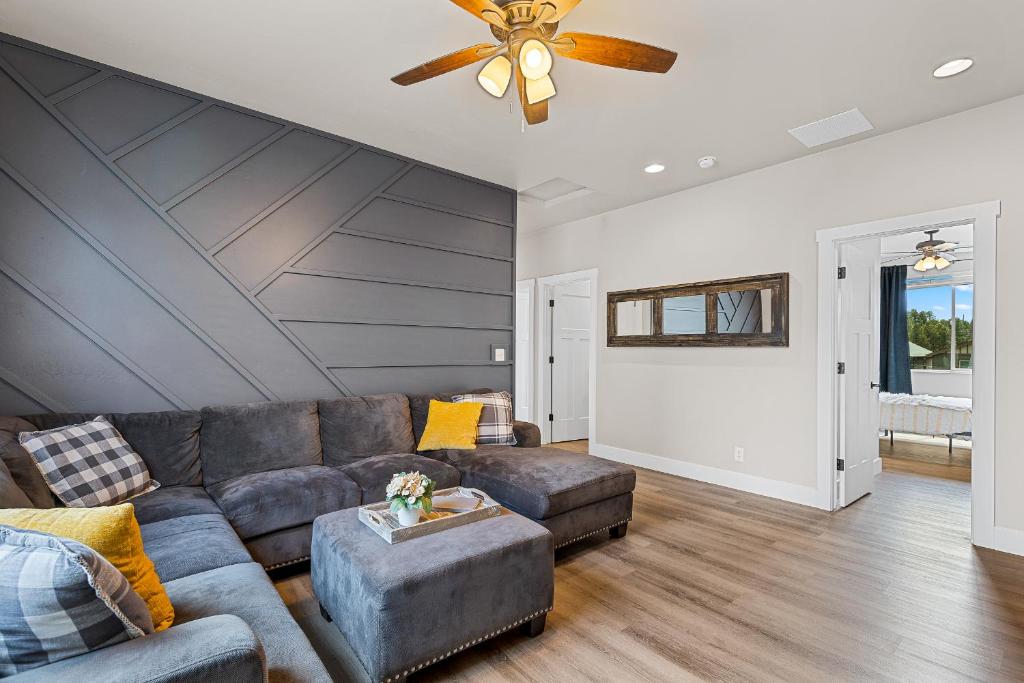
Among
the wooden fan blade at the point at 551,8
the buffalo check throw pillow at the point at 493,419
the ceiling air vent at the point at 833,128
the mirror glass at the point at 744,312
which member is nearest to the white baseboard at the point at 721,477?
the mirror glass at the point at 744,312

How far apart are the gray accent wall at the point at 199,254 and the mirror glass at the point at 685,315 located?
6.37ft

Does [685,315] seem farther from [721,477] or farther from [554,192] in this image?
[554,192]

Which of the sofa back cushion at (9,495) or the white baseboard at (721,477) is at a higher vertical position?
the sofa back cushion at (9,495)

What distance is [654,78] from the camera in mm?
2605

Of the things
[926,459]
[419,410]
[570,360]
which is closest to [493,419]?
[419,410]

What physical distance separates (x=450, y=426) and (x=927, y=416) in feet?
18.7

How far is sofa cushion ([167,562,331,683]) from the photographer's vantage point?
1202 mm

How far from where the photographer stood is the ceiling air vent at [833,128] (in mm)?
3045

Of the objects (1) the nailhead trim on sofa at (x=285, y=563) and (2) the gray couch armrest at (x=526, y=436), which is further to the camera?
(2) the gray couch armrest at (x=526, y=436)

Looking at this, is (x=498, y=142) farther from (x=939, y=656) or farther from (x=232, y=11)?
(x=939, y=656)

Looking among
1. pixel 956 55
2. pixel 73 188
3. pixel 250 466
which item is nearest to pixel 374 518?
pixel 250 466

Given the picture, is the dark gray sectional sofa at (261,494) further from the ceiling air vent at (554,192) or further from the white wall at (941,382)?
the white wall at (941,382)

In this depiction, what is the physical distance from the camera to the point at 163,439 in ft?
8.30

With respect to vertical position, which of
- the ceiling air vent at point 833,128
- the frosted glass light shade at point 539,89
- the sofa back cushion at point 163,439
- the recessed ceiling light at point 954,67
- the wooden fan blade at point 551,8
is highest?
the recessed ceiling light at point 954,67
